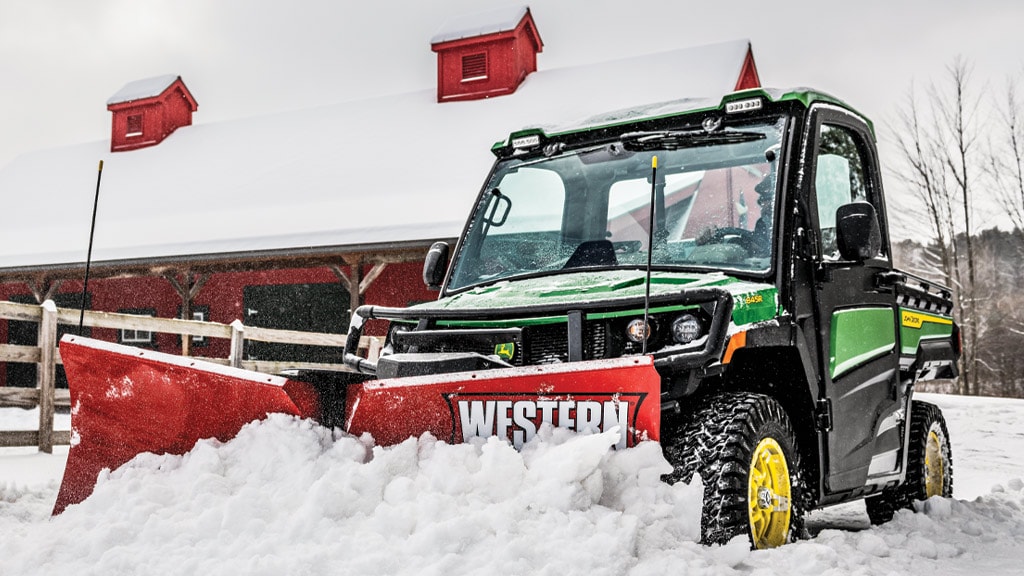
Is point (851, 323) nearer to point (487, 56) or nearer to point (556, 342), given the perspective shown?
point (556, 342)

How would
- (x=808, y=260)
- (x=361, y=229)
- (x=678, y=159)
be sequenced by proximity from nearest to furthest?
(x=808, y=260) → (x=678, y=159) → (x=361, y=229)

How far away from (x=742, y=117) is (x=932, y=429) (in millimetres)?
2610

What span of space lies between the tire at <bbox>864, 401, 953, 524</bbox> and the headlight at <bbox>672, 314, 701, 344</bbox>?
8.27ft

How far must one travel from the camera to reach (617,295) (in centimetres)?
396

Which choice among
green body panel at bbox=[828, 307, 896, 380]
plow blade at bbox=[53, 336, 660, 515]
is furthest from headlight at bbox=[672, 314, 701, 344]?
green body panel at bbox=[828, 307, 896, 380]

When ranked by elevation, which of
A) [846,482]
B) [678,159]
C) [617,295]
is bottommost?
[846,482]

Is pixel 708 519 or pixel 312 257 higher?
pixel 312 257

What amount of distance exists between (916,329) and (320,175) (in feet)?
50.1

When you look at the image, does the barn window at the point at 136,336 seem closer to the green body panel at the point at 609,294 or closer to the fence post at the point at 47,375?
the fence post at the point at 47,375

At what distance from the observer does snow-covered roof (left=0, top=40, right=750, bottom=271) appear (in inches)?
666

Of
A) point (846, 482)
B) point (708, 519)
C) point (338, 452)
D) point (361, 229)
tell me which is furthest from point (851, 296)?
point (361, 229)

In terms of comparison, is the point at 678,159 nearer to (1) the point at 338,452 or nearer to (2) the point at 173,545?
(1) the point at 338,452

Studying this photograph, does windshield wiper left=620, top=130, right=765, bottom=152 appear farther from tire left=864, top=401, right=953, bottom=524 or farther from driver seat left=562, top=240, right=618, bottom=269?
tire left=864, top=401, right=953, bottom=524

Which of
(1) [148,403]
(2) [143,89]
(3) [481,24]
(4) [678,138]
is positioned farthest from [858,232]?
(2) [143,89]
